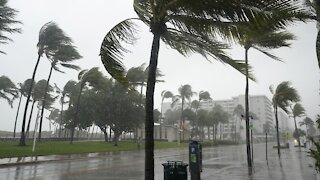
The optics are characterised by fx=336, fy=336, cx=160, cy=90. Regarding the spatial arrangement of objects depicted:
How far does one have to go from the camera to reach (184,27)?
7590 millimetres

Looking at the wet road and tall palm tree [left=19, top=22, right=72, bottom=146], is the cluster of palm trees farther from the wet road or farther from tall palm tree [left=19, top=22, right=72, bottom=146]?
tall palm tree [left=19, top=22, right=72, bottom=146]

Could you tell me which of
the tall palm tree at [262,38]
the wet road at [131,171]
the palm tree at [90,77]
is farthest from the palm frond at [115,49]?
the palm tree at [90,77]

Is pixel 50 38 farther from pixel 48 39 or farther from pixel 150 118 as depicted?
pixel 150 118

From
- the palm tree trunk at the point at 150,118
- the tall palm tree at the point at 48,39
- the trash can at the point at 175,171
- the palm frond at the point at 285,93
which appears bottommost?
the trash can at the point at 175,171

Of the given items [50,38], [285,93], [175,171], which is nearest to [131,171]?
[175,171]

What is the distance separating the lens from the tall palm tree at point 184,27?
5.94 meters

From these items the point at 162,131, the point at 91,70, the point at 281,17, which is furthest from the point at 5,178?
the point at 162,131

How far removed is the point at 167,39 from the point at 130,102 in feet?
161

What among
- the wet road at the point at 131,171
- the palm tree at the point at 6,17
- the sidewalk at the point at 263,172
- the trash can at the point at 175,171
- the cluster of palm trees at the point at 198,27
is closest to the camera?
the cluster of palm trees at the point at 198,27

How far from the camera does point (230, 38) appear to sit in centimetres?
671

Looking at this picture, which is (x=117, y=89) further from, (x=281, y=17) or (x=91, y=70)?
(x=281, y=17)

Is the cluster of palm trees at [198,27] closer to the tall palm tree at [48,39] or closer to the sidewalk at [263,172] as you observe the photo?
the sidewalk at [263,172]

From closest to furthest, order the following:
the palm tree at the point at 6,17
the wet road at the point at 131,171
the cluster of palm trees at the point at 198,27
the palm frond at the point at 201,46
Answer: the cluster of palm trees at the point at 198,27 < the palm frond at the point at 201,46 < the wet road at the point at 131,171 < the palm tree at the point at 6,17

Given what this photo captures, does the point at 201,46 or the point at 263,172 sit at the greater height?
the point at 201,46
